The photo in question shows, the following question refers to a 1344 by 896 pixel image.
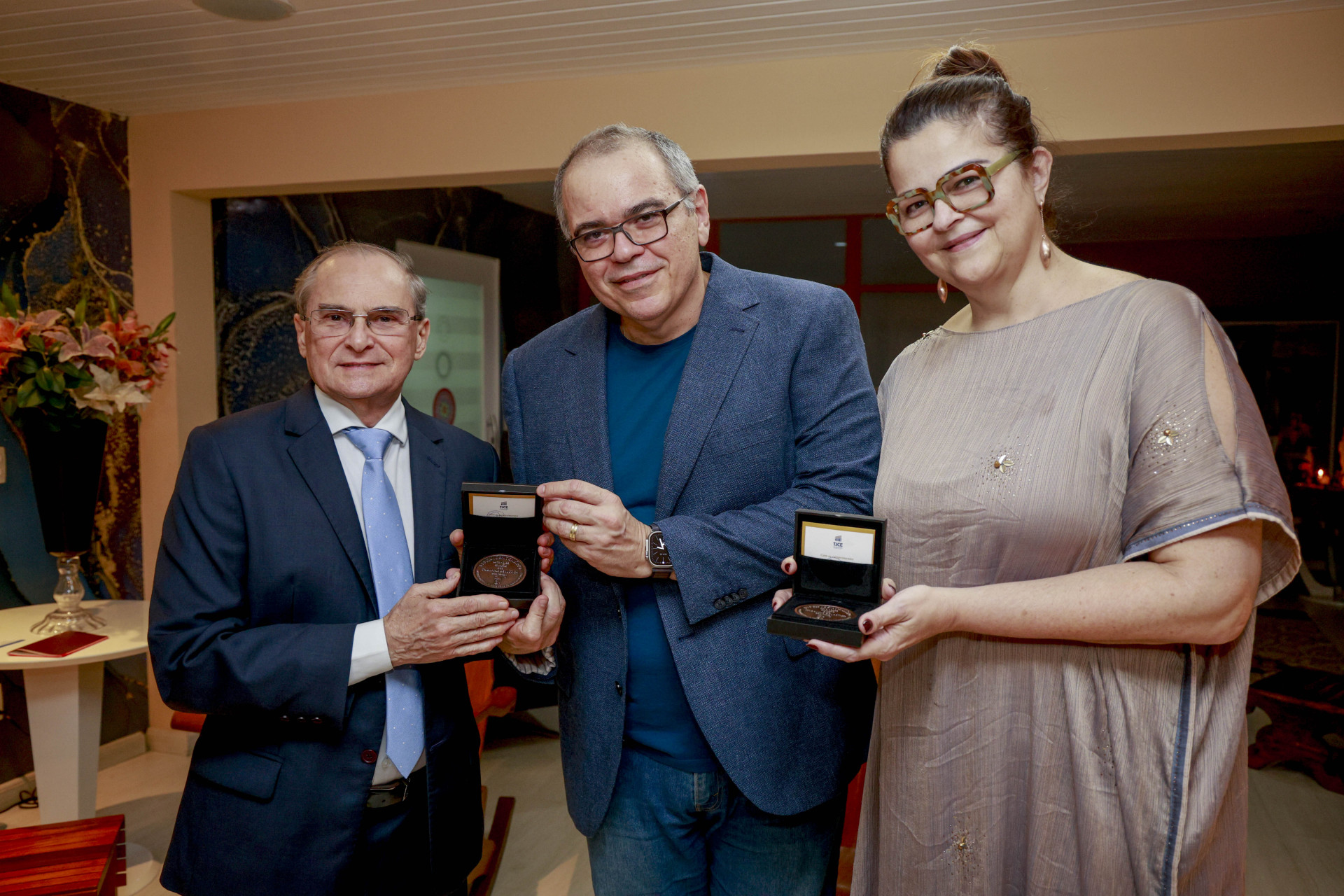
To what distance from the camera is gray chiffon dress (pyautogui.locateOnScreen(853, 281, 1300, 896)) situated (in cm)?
111

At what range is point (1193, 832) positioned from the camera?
1117 millimetres

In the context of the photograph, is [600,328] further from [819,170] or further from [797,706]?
[819,170]

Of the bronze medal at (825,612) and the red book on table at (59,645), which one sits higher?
the bronze medal at (825,612)

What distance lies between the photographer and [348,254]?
5.12ft

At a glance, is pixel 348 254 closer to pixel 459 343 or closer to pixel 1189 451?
pixel 1189 451

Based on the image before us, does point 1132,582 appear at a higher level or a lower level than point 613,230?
lower

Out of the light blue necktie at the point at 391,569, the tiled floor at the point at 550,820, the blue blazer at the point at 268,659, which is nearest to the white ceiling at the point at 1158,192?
the tiled floor at the point at 550,820

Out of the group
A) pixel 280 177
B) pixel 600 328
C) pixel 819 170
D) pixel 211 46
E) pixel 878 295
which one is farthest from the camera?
pixel 878 295

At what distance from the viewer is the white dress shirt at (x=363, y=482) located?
1.40 metres

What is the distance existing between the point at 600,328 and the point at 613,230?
0.21 m

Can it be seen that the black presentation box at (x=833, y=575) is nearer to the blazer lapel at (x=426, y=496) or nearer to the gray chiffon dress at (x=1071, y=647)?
the gray chiffon dress at (x=1071, y=647)

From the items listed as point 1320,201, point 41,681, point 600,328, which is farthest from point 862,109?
point 1320,201

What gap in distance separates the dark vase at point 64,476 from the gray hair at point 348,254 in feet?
6.28

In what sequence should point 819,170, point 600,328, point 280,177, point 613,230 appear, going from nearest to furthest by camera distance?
point 613,230 < point 600,328 < point 280,177 < point 819,170
